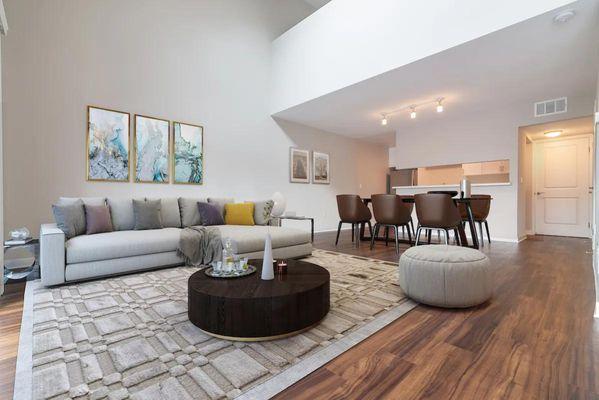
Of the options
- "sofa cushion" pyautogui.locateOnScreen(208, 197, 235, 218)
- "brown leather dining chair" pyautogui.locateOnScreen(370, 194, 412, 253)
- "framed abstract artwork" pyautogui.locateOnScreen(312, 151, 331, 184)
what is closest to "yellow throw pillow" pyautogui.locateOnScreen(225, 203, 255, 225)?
"sofa cushion" pyautogui.locateOnScreen(208, 197, 235, 218)

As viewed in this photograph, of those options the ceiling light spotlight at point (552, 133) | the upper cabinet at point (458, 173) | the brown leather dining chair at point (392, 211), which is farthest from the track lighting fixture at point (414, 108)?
the ceiling light spotlight at point (552, 133)

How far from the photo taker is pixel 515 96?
4777 millimetres

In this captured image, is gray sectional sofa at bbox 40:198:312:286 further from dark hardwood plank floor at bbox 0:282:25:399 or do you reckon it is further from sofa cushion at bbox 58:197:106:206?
dark hardwood plank floor at bbox 0:282:25:399

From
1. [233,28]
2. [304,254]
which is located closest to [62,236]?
[304,254]

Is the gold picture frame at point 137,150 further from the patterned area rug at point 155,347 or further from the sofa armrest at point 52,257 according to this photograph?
the patterned area rug at point 155,347

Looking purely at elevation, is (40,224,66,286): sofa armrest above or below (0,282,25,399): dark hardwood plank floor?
above

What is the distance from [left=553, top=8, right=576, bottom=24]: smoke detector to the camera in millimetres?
2688

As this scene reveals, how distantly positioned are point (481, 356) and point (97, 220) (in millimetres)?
3723

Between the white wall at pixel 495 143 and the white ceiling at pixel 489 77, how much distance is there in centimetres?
17

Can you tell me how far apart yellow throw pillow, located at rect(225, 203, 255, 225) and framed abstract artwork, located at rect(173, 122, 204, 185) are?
2.98ft

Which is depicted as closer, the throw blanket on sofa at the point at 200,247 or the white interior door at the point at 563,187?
the throw blanket on sofa at the point at 200,247

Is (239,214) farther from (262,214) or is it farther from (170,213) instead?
(170,213)

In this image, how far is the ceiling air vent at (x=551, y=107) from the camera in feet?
15.6

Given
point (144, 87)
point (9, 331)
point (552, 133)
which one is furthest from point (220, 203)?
point (552, 133)
